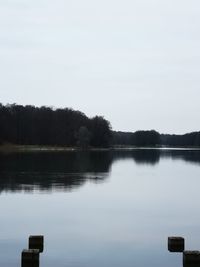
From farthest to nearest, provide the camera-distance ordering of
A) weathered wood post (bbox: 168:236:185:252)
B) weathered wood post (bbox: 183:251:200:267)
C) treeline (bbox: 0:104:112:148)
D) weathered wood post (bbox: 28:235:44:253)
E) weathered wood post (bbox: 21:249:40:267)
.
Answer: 1. treeline (bbox: 0:104:112:148)
2. weathered wood post (bbox: 168:236:185:252)
3. weathered wood post (bbox: 28:235:44:253)
4. weathered wood post (bbox: 183:251:200:267)
5. weathered wood post (bbox: 21:249:40:267)

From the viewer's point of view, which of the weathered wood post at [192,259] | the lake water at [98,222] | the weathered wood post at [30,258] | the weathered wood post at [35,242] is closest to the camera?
the weathered wood post at [30,258]

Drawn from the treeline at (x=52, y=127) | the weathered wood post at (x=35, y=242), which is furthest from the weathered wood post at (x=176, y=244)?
the treeline at (x=52, y=127)

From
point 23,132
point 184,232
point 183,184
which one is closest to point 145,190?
point 183,184

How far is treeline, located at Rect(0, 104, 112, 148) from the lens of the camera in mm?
151750

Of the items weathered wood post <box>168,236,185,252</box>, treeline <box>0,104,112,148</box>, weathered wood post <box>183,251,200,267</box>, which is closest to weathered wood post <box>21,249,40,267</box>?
weathered wood post <box>183,251,200,267</box>

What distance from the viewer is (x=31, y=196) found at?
29422 millimetres

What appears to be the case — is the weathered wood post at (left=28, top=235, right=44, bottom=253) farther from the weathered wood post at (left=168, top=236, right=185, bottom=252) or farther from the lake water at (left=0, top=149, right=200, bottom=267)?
the weathered wood post at (left=168, top=236, right=185, bottom=252)

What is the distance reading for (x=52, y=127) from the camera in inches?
6275

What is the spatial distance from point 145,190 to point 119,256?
19.8 m

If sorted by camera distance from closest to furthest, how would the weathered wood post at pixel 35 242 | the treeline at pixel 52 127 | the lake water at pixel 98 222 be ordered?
1. the weathered wood post at pixel 35 242
2. the lake water at pixel 98 222
3. the treeline at pixel 52 127

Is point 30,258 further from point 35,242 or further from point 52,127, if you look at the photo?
point 52,127

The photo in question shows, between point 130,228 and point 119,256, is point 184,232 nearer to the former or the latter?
point 130,228

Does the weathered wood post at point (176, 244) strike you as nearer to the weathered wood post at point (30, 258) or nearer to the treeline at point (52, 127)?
the weathered wood post at point (30, 258)

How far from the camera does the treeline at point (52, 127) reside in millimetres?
151750
